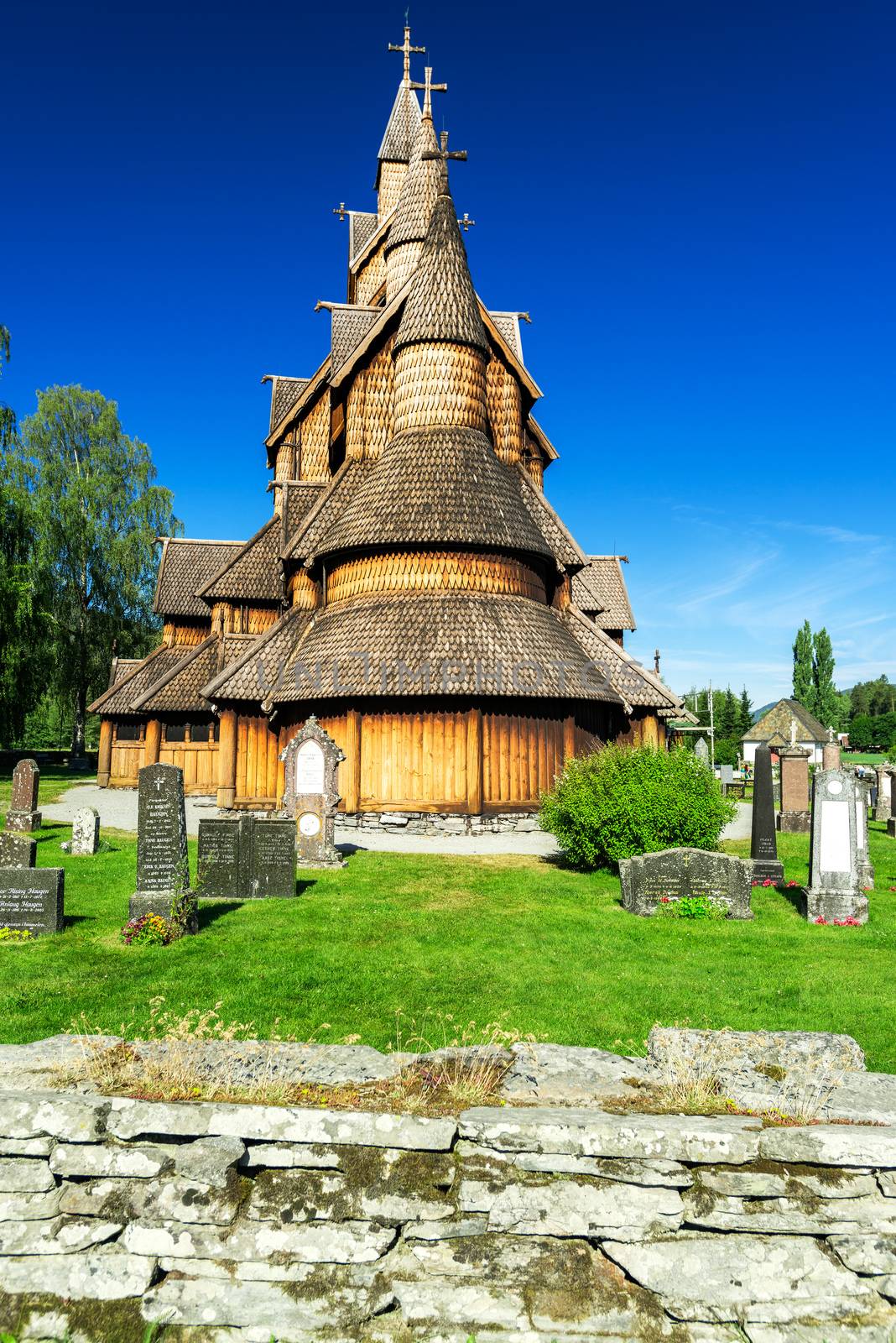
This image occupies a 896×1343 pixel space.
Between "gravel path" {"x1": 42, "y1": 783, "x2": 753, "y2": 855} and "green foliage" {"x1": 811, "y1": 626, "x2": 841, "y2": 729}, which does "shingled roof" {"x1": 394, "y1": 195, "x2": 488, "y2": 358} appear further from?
"green foliage" {"x1": 811, "y1": 626, "x2": 841, "y2": 729}

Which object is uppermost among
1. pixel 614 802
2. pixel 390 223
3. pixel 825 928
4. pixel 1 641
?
pixel 390 223

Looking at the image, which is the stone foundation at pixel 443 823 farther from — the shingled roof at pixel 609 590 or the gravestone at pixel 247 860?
the shingled roof at pixel 609 590

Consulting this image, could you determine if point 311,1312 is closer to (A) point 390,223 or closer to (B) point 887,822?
(B) point 887,822

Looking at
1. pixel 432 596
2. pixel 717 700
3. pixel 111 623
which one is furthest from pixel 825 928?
pixel 717 700

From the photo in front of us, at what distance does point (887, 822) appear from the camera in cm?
2283

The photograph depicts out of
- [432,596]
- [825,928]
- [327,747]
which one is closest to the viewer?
[825,928]

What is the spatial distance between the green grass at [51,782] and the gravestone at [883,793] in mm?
25925

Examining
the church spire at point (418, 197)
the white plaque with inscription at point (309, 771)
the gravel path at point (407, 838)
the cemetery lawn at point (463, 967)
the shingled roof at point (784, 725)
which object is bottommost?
the cemetery lawn at point (463, 967)

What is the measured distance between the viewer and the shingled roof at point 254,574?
87.5 feet

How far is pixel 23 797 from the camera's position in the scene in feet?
61.1

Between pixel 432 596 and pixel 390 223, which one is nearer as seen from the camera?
pixel 432 596

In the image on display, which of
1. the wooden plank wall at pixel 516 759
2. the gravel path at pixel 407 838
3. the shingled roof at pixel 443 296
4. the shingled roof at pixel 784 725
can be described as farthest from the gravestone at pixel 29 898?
the shingled roof at pixel 784 725

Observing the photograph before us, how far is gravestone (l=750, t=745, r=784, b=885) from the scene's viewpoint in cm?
1409

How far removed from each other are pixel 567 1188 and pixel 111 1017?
4.51 meters
